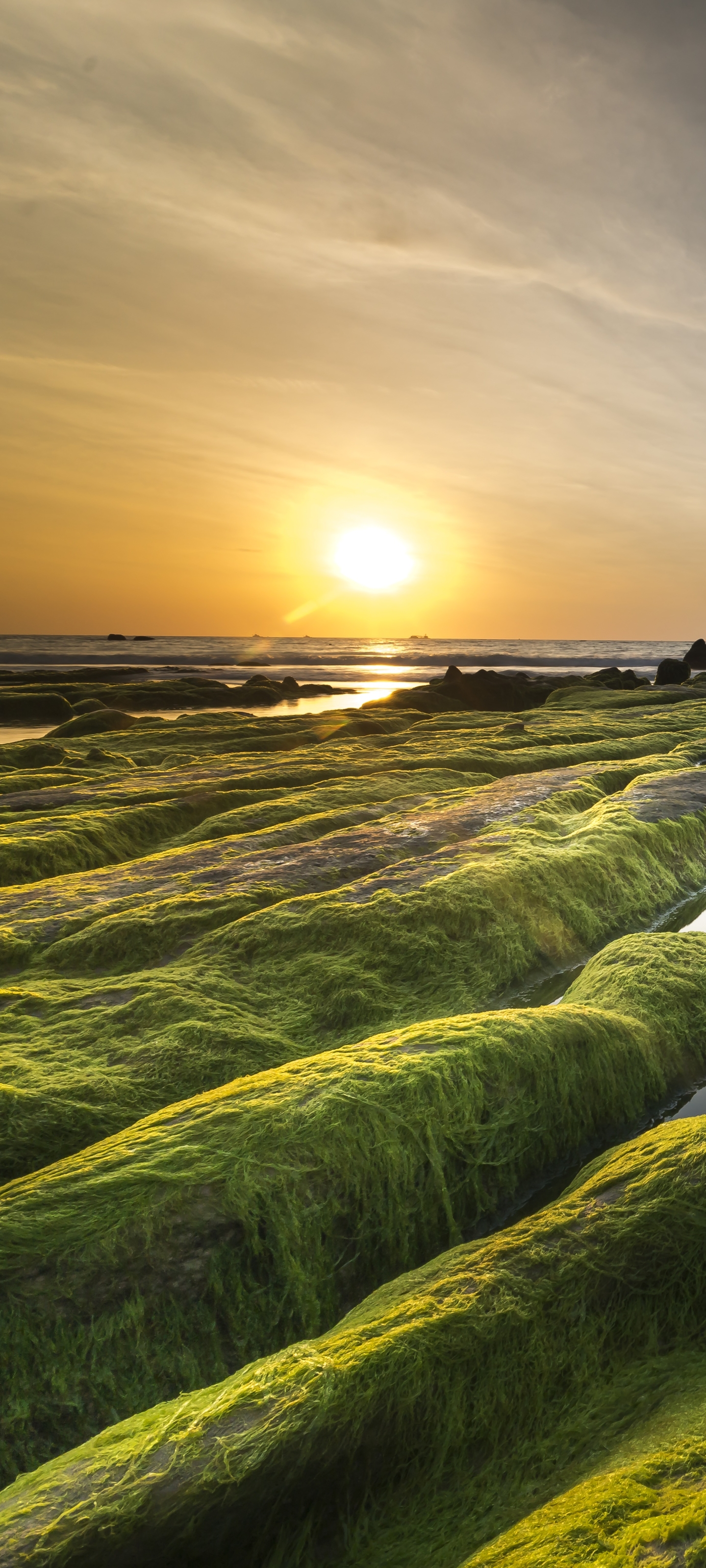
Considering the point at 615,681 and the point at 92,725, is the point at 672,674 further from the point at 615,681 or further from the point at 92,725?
the point at 92,725

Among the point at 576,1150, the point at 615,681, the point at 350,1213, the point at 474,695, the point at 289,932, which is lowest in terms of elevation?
Answer: the point at 576,1150

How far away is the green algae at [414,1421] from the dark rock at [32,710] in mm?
35156

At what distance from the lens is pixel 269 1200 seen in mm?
4250

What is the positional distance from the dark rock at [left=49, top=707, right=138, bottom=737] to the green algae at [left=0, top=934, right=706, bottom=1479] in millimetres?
24661

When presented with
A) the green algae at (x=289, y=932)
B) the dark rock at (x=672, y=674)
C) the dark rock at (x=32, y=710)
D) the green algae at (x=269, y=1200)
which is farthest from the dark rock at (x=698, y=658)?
the green algae at (x=269, y=1200)

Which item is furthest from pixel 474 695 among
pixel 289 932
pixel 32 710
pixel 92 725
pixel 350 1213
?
pixel 350 1213

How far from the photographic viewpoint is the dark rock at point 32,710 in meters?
35.2

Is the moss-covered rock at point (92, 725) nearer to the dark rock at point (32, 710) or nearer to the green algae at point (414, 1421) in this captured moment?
the dark rock at point (32, 710)

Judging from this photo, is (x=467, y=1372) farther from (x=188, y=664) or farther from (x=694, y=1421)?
(x=188, y=664)

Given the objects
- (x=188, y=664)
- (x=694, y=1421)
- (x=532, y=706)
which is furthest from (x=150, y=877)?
(x=188, y=664)

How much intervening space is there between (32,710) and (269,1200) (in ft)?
115

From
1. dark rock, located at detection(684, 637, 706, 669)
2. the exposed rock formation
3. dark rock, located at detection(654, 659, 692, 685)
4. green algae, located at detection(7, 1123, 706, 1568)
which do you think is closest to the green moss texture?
green algae, located at detection(7, 1123, 706, 1568)

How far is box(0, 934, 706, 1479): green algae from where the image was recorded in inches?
146

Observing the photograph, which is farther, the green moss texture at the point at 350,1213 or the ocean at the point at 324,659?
the ocean at the point at 324,659
